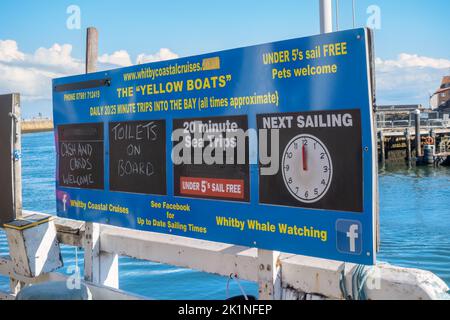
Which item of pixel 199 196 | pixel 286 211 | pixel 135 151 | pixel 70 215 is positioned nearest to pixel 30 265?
pixel 70 215

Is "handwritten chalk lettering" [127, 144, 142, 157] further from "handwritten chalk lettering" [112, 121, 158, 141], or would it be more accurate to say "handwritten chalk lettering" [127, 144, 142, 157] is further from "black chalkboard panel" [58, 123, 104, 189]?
"black chalkboard panel" [58, 123, 104, 189]

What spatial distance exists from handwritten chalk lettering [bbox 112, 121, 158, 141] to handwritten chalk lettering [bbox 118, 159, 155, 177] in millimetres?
237

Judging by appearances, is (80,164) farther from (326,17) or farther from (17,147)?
(326,17)

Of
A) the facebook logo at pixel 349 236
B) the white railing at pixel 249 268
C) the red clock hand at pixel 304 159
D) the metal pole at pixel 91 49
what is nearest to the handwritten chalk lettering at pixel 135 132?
the white railing at pixel 249 268

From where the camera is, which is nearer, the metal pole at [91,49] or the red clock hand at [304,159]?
the red clock hand at [304,159]

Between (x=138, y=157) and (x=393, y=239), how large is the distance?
585 inches

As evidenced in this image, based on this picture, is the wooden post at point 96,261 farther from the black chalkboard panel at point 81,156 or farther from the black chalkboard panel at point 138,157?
the black chalkboard panel at point 138,157

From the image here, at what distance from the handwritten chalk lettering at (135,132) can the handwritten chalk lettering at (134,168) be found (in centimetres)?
24

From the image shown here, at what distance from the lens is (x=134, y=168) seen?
495 centimetres

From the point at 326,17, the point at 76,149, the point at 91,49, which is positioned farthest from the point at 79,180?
the point at 326,17

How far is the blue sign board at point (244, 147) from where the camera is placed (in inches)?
132

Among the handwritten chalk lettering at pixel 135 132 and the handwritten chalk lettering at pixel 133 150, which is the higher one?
the handwritten chalk lettering at pixel 135 132

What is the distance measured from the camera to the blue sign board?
3359 millimetres
